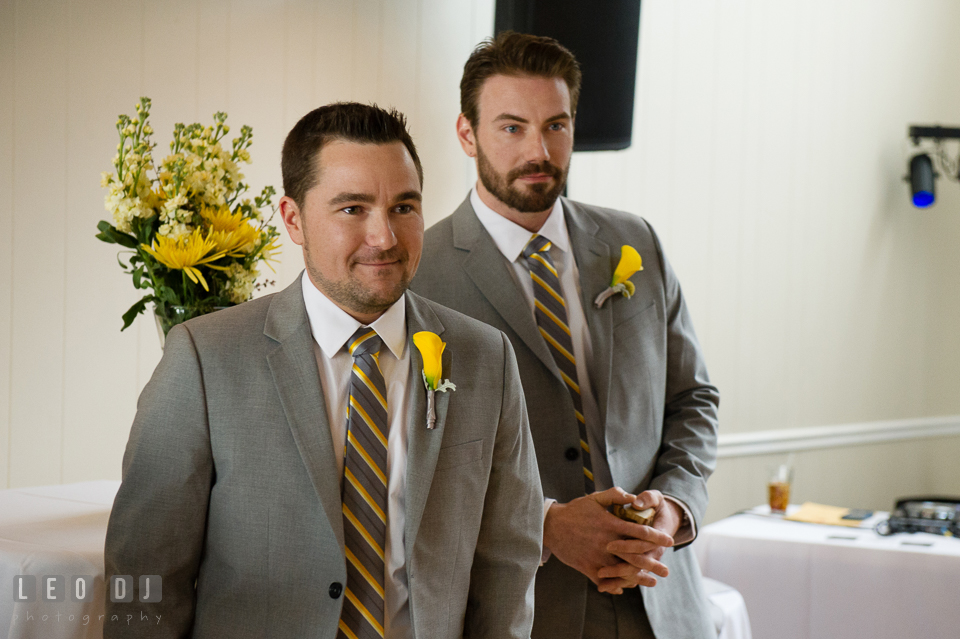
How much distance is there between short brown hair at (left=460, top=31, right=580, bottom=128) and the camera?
196cm

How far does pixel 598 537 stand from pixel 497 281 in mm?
569

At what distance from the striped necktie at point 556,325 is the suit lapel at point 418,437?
0.40m

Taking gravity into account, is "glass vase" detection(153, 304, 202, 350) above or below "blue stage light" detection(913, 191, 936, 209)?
below

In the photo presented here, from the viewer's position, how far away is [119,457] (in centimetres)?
296

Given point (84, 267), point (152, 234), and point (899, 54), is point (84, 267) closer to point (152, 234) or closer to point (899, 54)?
point (152, 234)

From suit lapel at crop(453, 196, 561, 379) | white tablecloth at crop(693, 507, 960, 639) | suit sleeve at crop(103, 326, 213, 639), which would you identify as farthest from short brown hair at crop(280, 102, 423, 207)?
white tablecloth at crop(693, 507, 960, 639)

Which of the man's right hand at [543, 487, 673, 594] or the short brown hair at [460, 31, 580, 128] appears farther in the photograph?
the short brown hair at [460, 31, 580, 128]

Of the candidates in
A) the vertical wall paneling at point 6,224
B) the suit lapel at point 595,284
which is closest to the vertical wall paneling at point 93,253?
the vertical wall paneling at point 6,224

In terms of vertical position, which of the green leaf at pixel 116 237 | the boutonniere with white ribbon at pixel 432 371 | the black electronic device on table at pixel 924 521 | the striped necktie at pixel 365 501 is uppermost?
the green leaf at pixel 116 237

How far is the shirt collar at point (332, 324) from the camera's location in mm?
1502

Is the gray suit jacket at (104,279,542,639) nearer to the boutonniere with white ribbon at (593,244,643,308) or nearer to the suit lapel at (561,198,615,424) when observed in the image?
the suit lapel at (561,198,615,424)

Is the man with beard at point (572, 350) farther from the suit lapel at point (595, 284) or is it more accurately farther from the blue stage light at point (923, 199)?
the blue stage light at point (923, 199)

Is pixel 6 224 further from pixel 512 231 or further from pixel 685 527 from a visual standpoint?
pixel 685 527

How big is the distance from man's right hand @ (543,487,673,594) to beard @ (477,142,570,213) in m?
0.63
